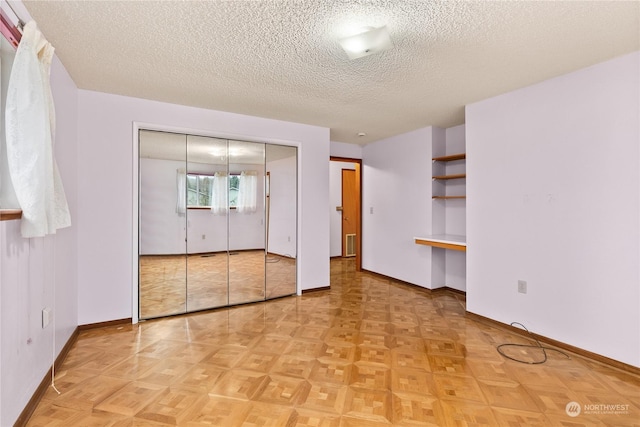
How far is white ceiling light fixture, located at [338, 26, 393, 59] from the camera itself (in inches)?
78.9

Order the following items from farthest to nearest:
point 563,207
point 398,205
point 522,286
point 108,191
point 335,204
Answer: point 335,204, point 398,205, point 108,191, point 522,286, point 563,207

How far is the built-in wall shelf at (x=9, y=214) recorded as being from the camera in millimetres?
1517

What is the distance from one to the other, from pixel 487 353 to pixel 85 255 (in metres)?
4.03

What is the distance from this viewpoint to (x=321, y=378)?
2.26 metres

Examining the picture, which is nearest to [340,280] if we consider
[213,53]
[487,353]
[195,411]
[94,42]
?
[487,353]


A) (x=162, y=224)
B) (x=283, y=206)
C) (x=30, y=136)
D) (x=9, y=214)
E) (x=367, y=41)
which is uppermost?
(x=367, y=41)

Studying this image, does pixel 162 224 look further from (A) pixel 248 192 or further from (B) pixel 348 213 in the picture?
(B) pixel 348 213

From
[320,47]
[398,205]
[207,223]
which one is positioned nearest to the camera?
[320,47]

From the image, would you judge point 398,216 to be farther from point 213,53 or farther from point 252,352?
point 213,53

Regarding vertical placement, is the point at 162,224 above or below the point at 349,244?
above

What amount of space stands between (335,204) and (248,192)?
3.86 meters

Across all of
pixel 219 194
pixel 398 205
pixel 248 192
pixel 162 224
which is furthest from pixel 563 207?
pixel 162 224

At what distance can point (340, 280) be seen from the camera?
211 inches

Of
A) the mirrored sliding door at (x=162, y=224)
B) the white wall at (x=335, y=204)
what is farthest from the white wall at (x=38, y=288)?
the white wall at (x=335, y=204)
